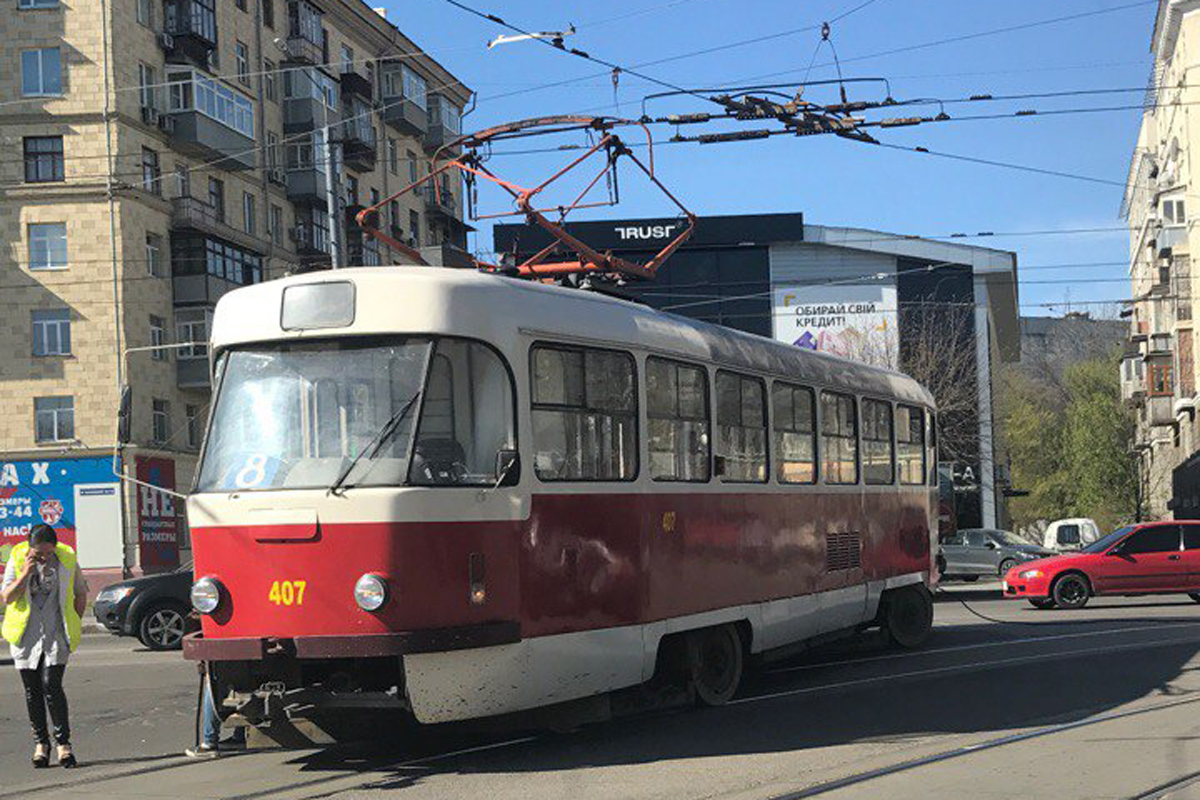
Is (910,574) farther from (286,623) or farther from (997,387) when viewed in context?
(997,387)

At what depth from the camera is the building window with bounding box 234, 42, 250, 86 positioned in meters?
49.1

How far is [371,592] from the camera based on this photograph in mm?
9117

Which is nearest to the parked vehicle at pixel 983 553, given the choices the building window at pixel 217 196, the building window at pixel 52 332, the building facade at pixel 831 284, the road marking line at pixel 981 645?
the building facade at pixel 831 284

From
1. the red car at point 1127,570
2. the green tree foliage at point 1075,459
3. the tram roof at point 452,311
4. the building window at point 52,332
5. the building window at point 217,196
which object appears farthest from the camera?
the green tree foliage at point 1075,459

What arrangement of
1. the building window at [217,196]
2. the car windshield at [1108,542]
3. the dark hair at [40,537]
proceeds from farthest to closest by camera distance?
the building window at [217,196] → the car windshield at [1108,542] → the dark hair at [40,537]

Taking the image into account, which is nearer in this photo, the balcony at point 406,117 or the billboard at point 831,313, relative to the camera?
the billboard at point 831,313

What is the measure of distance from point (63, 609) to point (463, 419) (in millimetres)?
3379

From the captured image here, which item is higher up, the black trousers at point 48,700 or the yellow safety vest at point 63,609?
the yellow safety vest at point 63,609

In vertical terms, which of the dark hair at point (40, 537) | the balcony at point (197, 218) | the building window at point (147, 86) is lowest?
the dark hair at point (40, 537)

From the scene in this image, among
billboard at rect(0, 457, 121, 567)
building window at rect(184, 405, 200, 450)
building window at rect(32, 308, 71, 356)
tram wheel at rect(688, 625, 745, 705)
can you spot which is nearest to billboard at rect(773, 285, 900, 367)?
building window at rect(184, 405, 200, 450)

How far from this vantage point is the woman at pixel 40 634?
415 inches

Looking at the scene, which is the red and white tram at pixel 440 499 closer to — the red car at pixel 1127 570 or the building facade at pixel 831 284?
the red car at pixel 1127 570

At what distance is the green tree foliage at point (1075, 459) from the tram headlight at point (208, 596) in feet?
208

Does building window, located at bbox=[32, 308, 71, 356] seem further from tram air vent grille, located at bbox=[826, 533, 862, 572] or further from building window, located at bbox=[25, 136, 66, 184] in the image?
tram air vent grille, located at bbox=[826, 533, 862, 572]
